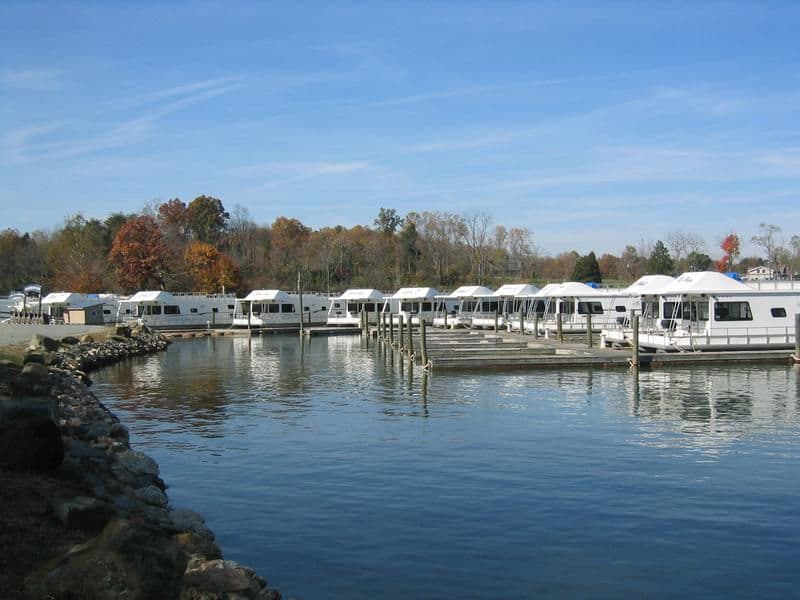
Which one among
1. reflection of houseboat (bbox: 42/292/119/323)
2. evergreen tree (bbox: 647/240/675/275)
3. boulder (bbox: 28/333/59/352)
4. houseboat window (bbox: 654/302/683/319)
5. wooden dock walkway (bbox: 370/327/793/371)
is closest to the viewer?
wooden dock walkway (bbox: 370/327/793/371)

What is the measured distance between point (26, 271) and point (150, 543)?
105 metres

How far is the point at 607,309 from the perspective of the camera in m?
56.1

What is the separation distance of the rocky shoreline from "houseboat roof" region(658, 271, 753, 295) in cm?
2841

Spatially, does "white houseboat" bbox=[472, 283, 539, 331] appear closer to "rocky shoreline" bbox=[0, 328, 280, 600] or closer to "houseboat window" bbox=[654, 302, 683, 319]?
"houseboat window" bbox=[654, 302, 683, 319]

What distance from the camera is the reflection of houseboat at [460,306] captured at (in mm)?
66750

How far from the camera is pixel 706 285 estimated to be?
126 ft

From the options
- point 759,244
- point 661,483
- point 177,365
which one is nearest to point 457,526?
point 661,483

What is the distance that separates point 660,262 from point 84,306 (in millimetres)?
68697

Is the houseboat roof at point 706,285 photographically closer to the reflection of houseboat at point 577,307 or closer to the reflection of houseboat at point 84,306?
the reflection of houseboat at point 577,307

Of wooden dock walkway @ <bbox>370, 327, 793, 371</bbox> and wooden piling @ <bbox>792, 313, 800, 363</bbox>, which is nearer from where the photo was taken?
wooden dock walkway @ <bbox>370, 327, 793, 371</bbox>

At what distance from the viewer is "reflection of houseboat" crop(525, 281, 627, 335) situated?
55.0m

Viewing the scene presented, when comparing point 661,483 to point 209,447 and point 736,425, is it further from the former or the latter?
point 209,447

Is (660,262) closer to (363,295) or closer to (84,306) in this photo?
(363,295)

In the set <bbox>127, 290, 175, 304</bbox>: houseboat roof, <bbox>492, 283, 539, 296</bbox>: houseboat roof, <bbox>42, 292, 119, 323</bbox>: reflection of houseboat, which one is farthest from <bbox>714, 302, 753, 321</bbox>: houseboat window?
<bbox>42, 292, 119, 323</bbox>: reflection of houseboat
